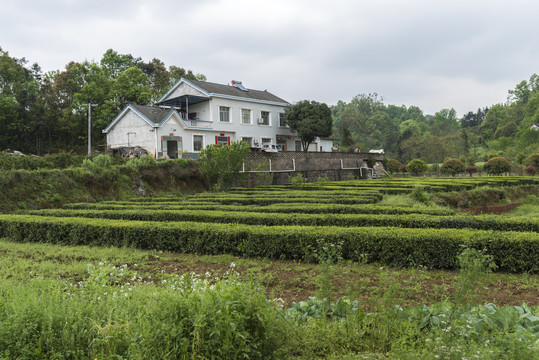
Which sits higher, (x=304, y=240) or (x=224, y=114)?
(x=224, y=114)

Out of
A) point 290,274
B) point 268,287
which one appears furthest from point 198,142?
point 268,287

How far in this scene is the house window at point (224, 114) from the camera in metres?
33.3

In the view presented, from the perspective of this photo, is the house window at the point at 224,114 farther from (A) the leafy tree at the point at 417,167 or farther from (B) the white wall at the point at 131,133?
(A) the leafy tree at the point at 417,167

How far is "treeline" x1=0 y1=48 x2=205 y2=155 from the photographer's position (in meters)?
33.8

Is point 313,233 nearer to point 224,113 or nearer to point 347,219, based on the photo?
point 347,219

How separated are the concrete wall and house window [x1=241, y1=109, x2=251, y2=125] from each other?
9254 mm

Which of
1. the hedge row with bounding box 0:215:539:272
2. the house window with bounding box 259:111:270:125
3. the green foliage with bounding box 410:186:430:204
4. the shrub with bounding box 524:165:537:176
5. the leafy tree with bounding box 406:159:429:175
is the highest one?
the house window with bounding box 259:111:270:125

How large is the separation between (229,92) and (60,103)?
18453 millimetres

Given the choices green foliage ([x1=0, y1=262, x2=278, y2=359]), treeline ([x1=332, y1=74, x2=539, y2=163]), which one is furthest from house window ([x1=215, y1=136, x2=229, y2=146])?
green foliage ([x1=0, y1=262, x2=278, y2=359])

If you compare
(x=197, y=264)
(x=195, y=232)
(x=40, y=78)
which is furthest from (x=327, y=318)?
(x=40, y=78)

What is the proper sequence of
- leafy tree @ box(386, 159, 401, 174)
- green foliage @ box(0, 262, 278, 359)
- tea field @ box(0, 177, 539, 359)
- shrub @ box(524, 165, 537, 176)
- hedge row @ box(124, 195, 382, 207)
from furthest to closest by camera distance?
leafy tree @ box(386, 159, 401, 174), shrub @ box(524, 165, 537, 176), hedge row @ box(124, 195, 382, 207), tea field @ box(0, 177, 539, 359), green foliage @ box(0, 262, 278, 359)

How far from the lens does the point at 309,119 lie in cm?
3559

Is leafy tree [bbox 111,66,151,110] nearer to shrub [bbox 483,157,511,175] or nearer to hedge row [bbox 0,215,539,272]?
hedge row [bbox 0,215,539,272]

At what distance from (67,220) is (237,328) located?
28.6 feet
